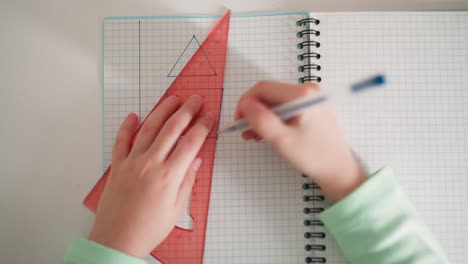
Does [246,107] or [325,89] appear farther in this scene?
[325,89]

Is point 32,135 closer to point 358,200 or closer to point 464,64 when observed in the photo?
point 358,200

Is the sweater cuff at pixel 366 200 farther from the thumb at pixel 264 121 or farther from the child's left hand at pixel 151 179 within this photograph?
the child's left hand at pixel 151 179

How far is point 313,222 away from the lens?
758mm

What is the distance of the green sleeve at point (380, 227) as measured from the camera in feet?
2.09

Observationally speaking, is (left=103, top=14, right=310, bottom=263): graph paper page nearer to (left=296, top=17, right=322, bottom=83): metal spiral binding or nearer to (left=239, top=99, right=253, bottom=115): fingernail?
(left=296, top=17, right=322, bottom=83): metal spiral binding

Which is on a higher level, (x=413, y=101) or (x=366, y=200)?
(x=413, y=101)

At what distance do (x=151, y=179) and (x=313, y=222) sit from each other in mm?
393

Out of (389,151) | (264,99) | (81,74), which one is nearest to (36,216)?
(81,74)

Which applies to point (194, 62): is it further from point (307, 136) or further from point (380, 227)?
point (380, 227)

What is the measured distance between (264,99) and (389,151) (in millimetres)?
357

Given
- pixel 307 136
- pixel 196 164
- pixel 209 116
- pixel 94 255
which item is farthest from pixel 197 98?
pixel 94 255

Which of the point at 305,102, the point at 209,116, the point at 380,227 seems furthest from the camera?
the point at 209,116

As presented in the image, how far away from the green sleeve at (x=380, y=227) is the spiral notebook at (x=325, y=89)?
0.27 feet

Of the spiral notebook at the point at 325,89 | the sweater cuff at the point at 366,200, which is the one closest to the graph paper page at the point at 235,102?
the spiral notebook at the point at 325,89
